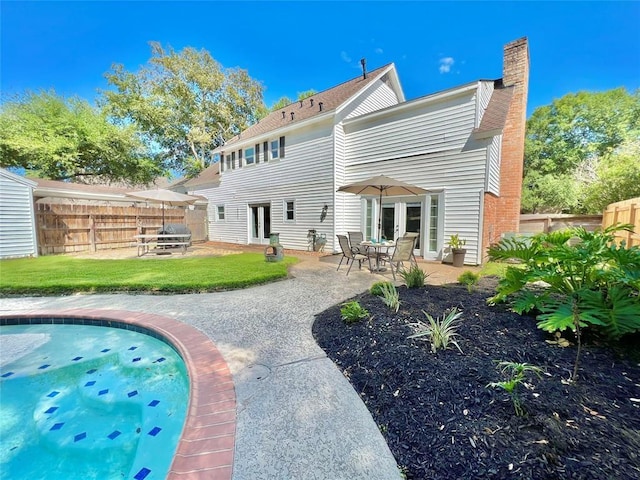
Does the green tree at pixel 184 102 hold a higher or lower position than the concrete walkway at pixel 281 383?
higher

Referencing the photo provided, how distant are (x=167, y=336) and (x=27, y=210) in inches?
418

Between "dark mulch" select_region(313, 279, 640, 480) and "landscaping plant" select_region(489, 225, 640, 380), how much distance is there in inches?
8.5

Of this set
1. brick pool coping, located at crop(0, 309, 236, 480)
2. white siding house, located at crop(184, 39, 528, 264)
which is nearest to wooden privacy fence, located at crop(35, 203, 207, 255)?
white siding house, located at crop(184, 39, 528, 264)

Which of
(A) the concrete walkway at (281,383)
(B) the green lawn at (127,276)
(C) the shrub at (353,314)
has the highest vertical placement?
(C) the shrub at (353,314)

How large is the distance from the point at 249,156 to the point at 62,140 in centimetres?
1301

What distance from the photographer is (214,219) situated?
16.0 metres

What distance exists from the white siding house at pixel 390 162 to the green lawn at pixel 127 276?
3.82 m

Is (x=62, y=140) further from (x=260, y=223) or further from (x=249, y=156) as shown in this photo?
(x=260, y=223)

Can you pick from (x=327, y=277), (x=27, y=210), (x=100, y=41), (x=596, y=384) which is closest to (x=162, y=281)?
(x=327, y=277)

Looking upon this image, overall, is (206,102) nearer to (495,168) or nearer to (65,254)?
(65,254)

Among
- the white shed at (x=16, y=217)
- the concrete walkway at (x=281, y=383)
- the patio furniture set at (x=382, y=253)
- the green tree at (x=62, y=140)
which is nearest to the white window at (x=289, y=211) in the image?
the patio furniture set at (x=382, y=253)

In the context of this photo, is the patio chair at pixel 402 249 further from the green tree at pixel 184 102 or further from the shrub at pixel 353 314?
the green tree at pixel 184 102

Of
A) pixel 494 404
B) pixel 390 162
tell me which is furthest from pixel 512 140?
pixel 494 404

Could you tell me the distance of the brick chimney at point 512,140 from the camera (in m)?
9.21
